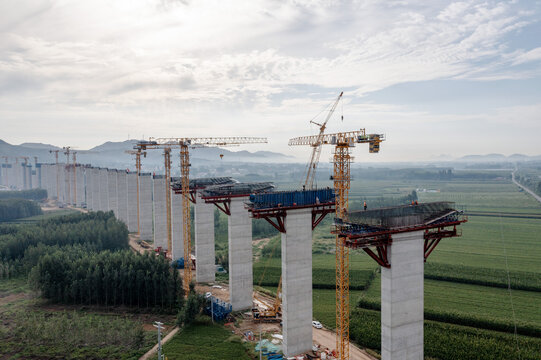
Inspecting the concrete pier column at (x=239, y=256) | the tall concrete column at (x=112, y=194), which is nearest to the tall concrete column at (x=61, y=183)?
the tall concrete column at (x=112, y=194)

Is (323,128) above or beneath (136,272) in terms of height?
above

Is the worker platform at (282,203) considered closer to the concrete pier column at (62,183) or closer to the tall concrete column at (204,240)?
the tall concrete column at (204,240)

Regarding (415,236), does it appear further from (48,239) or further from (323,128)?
(48,239)

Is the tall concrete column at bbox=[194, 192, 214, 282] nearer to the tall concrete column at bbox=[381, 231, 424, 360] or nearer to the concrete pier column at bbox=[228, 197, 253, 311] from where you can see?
the concrete pier column at bbox=[228, 197, 253, 311]

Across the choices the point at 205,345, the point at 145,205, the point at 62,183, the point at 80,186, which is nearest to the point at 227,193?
the point at 205,345

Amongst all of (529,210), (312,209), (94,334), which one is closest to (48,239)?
(94,334)
